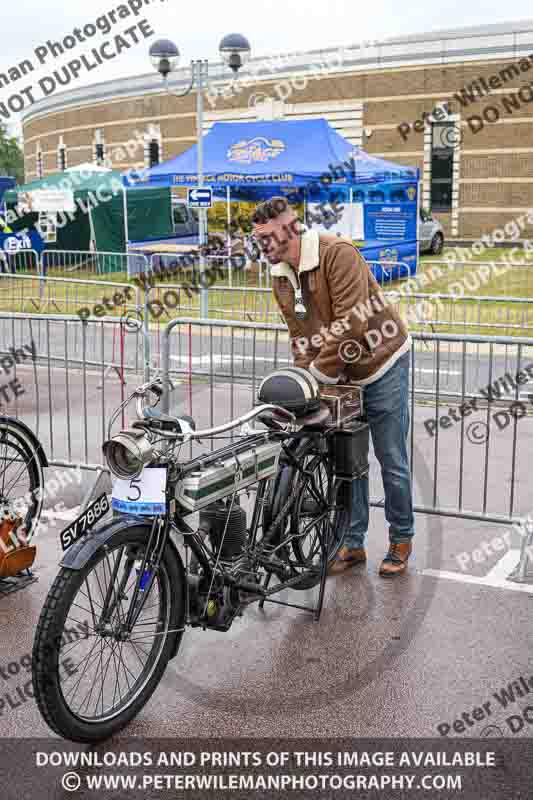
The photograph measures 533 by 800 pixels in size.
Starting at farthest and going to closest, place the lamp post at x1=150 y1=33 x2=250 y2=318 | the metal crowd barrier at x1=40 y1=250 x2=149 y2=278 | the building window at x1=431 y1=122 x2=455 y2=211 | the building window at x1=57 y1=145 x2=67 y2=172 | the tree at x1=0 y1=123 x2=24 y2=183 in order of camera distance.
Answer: the tree at x1=0 y1=123 x2=24 y2=183, the building window at x1=57 y1=145 x2=67 y2=172, the building window at x1=431 y1=122 x2=455 y2=211, the metal crowd barrier at x1=40 y1=250 x2=149 y2=278, the lamp post at x1=150 y1=33 x2=250 y2=318

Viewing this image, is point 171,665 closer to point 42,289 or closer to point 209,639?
point 209,639

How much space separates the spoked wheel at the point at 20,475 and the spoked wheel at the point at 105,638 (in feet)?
4.54

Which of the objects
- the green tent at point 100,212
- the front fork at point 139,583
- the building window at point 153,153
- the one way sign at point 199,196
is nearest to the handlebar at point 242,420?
the front fork at point 139,583

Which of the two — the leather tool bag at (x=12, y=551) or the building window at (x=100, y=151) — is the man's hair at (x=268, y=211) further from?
the building window at (x=100, y=151)

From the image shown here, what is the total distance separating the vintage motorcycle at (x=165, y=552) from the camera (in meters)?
3.56

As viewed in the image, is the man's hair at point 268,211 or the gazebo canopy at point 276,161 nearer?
the man's hair at point 268,211

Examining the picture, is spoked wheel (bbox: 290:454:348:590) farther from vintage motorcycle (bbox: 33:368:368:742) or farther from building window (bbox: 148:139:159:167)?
building window (bbox: 148:139:159:167)

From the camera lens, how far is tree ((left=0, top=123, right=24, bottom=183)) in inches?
3912

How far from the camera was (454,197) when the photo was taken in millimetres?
37000

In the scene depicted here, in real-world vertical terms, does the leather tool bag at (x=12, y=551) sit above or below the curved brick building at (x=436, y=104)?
below

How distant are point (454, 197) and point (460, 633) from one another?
3423cm

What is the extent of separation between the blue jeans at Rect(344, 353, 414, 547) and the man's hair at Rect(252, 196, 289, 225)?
112 cm

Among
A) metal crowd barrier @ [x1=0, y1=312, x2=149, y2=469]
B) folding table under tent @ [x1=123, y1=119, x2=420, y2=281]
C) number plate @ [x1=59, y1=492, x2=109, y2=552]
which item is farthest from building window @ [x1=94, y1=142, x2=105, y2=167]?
number plate @ [x1=59, y1=492, x2=109, y2=552]

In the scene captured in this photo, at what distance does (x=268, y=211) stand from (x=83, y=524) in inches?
67.3
